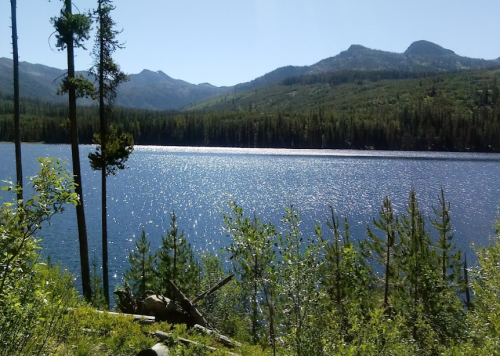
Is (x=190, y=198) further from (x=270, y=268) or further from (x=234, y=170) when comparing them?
(x=270, y=268)

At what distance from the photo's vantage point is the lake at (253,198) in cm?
4081

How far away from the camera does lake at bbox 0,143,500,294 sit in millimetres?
40812

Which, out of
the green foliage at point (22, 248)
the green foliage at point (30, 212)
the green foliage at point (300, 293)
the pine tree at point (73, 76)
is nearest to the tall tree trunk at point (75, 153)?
the pine tree at point (73, 76)

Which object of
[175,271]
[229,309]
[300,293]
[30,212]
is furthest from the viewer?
[175,271]

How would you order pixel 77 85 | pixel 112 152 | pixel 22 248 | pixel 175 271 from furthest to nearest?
pixel 175 271
pixel 112 152
pixel 77 85
pixel 22 248

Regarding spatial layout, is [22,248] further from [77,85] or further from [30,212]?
[77,85]

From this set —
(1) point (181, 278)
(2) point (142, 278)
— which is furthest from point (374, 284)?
(2) point (142, 278)

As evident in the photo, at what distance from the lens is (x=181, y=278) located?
66.8 feet

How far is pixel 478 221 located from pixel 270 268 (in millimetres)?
50992

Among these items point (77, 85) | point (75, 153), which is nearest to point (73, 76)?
point (77, 85)

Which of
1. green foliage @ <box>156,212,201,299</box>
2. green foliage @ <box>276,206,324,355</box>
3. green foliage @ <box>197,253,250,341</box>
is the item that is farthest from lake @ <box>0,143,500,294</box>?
green foliage @ <box>276,206,324,355</box>

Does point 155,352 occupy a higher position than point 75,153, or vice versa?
point 75,153

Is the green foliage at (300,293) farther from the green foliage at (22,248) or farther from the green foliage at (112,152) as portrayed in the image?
the green foliage at (112,152)

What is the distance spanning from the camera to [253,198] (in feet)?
219
